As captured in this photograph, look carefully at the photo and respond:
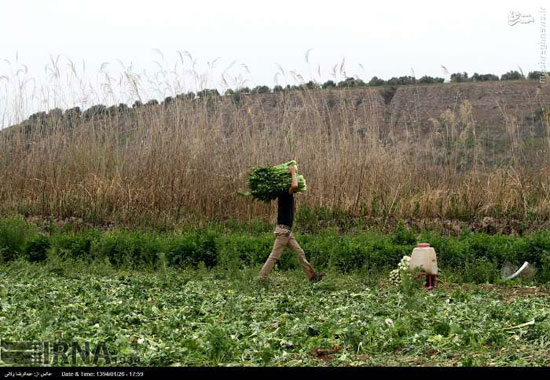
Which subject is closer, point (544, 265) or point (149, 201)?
point (544, 265)

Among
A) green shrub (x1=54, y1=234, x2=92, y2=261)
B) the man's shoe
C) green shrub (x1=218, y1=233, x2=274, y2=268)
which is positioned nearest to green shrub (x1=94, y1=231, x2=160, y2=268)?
green shrub (x1=54, y1=234, x2=92, y2=261)

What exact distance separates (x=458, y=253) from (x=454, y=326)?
516 cm

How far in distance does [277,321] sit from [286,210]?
126 inches

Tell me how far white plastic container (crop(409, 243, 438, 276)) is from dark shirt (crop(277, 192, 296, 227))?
151cm

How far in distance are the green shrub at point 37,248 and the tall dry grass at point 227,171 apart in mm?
1765

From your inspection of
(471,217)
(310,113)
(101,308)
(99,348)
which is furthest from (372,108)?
(99,348)

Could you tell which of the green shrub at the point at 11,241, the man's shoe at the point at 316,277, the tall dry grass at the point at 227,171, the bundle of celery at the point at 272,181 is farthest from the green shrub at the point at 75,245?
the man's shoe at the point at 316,277

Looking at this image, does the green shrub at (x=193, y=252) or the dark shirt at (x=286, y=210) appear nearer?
the dark shirt at (x=286, y=210)

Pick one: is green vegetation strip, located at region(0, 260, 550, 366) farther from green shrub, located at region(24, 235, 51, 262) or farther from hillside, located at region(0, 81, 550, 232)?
hillside, located at region(0, 81, 550, 232)

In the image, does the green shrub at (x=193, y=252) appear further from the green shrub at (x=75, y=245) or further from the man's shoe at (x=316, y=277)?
the man's shoe at (x=316, y=277)

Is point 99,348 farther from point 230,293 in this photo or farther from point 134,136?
point 134,136

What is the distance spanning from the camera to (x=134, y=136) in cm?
1591

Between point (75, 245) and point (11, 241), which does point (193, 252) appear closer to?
point (75, 245)

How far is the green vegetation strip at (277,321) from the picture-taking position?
587 centimetres
